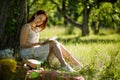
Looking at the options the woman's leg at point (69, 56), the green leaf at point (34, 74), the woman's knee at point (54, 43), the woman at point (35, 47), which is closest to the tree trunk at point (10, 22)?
the woman at point (35, 47)

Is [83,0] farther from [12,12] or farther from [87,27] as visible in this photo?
[87,27]

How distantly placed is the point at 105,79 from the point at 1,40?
9.74 feet

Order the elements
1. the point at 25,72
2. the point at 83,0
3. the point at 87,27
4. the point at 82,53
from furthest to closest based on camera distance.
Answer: the point at 87,27
the point at 83,0
the point at 82,53
the point at 25,72

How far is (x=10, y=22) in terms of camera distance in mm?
10586

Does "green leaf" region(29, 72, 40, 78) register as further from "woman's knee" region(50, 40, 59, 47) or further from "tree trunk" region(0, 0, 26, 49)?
"tree trunk" region(0, 0, 26, 49)

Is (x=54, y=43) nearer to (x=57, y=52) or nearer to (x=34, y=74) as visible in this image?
(x=57, y=52)

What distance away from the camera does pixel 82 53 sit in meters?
11.9

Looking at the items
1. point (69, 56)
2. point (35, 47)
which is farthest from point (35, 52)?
point (69, 56)

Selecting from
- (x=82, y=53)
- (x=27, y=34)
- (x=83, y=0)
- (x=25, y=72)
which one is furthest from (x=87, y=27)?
(x=25, y=72)

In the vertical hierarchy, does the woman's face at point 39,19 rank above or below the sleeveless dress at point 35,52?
above

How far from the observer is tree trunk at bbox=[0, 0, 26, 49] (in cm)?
1061

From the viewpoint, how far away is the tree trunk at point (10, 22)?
10609mm

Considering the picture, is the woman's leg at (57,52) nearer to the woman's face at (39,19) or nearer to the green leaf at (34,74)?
the woman's face at (39,19)

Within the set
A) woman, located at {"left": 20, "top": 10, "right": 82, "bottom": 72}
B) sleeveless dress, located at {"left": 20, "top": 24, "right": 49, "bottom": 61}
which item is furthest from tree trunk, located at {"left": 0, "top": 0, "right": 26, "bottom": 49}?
sleeveless dress, located at {"left": 20, "top": 24, "right": 49, "bottom": 61}
